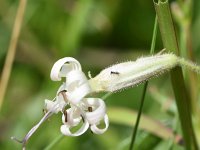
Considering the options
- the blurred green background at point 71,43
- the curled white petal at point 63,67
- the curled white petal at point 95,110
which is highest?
the blurred green background at point 71,43

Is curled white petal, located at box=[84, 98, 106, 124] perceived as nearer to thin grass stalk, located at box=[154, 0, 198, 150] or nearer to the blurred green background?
thin grass stalk, located at box=[154, 0, 198, 150]

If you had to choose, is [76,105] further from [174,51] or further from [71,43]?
[71,43]

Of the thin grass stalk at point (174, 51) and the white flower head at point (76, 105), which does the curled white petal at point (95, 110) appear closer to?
the white flower head at point (76, 105)

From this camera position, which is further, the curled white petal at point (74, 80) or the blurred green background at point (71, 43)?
the blurred green background at point (71, 43)

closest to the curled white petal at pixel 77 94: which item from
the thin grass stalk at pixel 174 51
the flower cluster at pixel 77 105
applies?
the flower cluster at pixel 77 105

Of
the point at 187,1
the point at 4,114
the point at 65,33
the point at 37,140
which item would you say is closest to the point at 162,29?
the point at 187,1

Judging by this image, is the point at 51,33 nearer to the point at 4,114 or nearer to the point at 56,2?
the point at 56,2

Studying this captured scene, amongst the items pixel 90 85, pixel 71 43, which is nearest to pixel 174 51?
pixel 90 85
